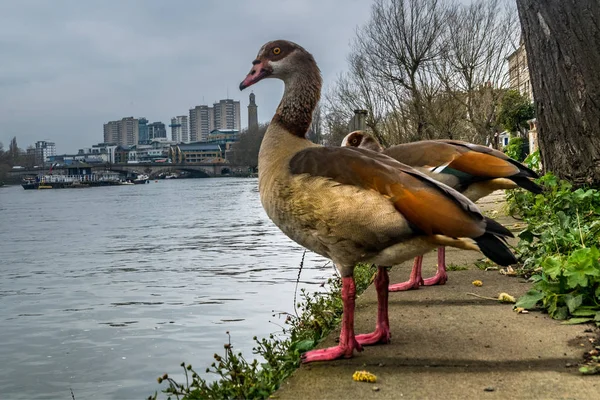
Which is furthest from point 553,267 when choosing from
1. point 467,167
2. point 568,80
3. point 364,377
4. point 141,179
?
point 141,179

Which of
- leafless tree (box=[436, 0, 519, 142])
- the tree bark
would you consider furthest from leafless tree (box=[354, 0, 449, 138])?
the tree bark

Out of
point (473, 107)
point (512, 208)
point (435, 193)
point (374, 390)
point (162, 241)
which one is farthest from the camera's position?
point (473, 107)

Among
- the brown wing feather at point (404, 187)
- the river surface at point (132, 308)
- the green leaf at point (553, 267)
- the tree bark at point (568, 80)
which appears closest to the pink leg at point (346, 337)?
the brown wing feather at point (404, 187)

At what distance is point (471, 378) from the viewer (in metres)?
2.75

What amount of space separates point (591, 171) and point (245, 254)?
9.23 m

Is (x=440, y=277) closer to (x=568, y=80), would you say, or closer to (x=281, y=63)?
(x=568, y=80)

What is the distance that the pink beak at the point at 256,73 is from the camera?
12.5ft

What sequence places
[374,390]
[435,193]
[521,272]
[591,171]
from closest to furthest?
[374,390]
[435,193]
[521,272]
[591,171]

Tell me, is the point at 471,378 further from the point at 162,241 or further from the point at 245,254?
the point at 162,241

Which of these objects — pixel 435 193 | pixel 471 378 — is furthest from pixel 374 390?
pixel 435 193

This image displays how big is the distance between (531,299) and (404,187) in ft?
4.99

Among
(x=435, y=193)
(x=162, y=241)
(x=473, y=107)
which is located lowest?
(x=162, y=241)

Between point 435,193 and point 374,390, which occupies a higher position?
point 435,193

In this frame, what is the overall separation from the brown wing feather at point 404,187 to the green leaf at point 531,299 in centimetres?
130
